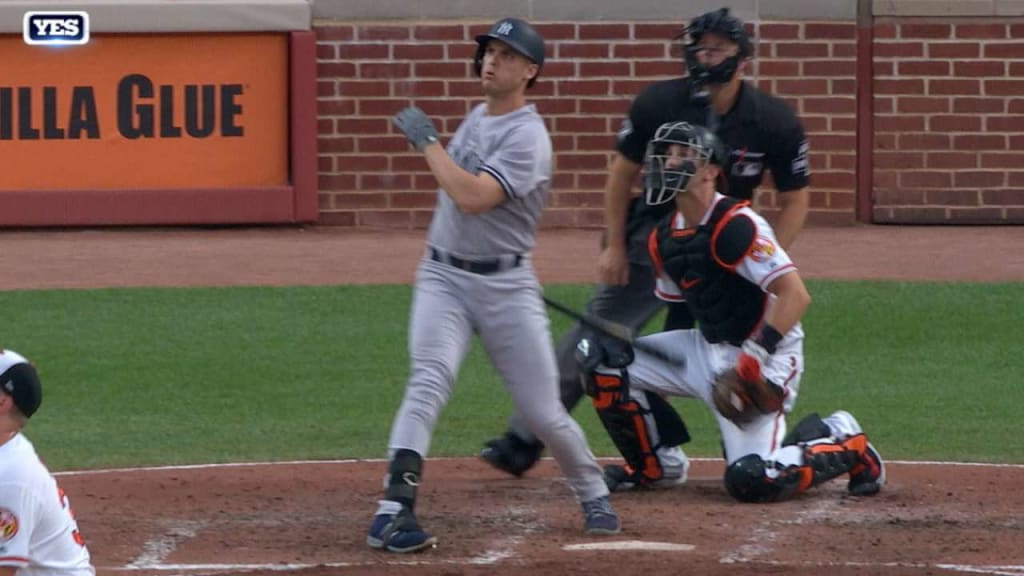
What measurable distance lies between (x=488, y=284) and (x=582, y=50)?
9777 mm

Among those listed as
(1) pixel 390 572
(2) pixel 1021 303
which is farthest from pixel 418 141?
(2) pixel 1021 303

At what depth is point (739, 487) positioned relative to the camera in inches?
284

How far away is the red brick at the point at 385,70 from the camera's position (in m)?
16.0

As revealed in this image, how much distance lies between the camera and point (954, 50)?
15.9 meters

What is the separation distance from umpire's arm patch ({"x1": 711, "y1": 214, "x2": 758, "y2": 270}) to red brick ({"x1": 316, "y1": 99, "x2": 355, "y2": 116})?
936cm

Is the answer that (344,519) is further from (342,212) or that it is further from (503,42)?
(342,212)

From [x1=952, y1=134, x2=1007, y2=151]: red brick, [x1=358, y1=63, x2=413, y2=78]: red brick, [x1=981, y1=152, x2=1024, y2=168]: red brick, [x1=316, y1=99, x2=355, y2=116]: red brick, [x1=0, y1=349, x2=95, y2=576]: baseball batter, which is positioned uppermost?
[x1=358, y1=63, x2=413, y2=78]: red brick

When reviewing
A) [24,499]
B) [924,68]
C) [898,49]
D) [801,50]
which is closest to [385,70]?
[801,50]

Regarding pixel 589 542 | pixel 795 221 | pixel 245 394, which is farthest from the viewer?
pixel 245 394

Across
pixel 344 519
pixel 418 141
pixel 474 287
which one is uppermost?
pixel 418 141

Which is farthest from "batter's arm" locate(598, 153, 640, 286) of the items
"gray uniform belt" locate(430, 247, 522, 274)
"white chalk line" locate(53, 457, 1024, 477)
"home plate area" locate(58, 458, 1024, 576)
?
"gray uniform belt" locate(430, 247, 522, 274)

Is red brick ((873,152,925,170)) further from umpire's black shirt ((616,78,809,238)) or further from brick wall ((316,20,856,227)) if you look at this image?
umpire's black shirt ((616,78,809,238))

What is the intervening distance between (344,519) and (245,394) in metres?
2.93

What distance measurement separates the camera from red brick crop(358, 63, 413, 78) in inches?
631
